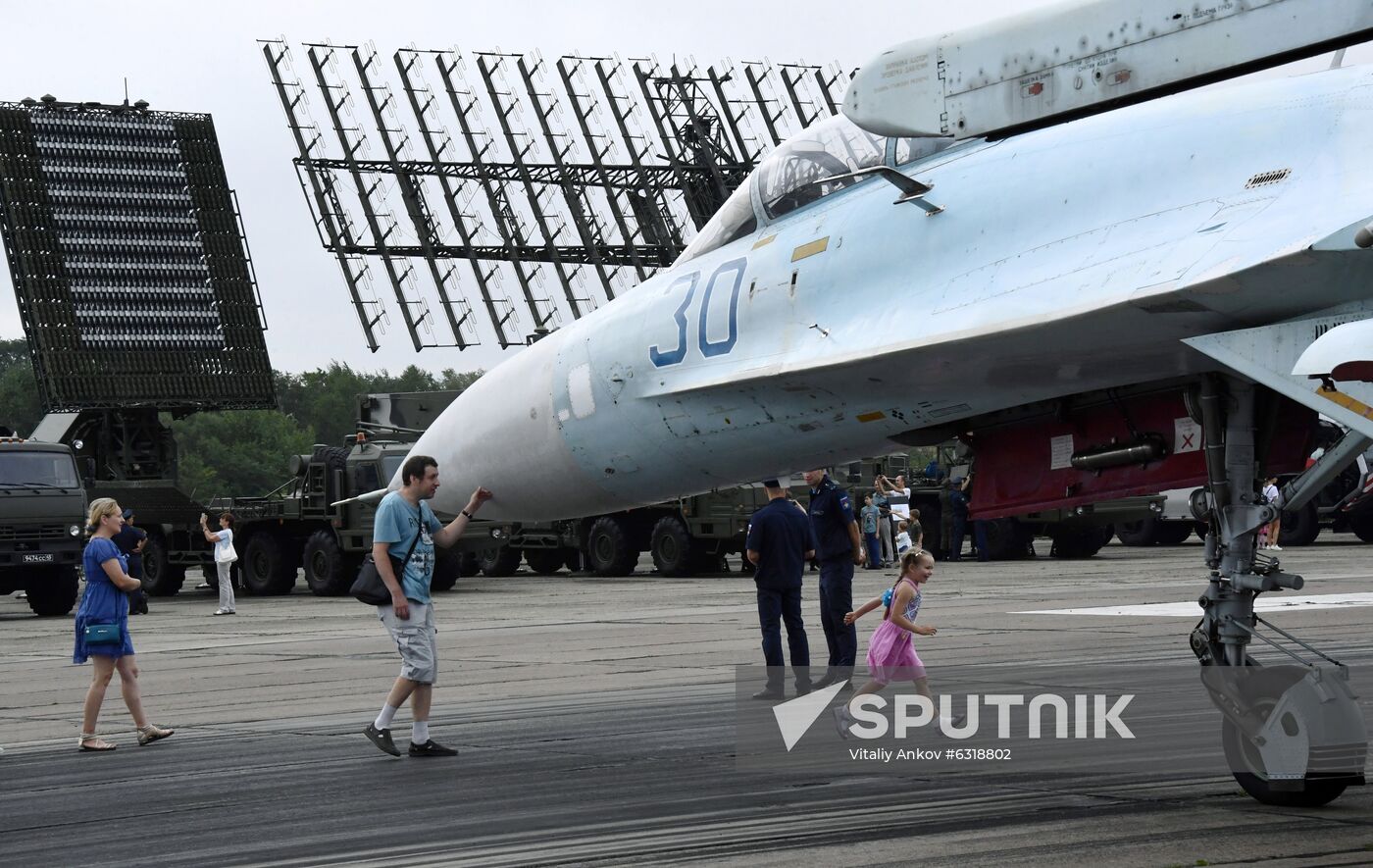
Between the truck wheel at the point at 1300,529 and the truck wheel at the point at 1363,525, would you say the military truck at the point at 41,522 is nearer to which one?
the truck wheel at the point at 1300,529

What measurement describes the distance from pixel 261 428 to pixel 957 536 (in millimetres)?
71215

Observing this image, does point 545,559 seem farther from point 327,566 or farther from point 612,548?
point 327,566

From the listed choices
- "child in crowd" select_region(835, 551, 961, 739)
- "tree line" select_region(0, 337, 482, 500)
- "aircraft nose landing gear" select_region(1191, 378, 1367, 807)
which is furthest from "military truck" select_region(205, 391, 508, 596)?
"tree line" select_region(0, 337, 482, 500)

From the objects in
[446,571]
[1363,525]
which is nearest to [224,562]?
[446,571]

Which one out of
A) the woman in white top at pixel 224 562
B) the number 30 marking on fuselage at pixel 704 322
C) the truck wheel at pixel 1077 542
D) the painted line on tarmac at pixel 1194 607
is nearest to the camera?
the number 30 marking on fuselage at pixel 704 322

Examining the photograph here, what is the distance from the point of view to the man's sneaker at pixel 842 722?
9.28m

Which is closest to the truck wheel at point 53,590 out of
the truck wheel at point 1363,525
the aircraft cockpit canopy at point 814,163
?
the aircraft cockpit canopy at point 814,163

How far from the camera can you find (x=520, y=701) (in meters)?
11.6

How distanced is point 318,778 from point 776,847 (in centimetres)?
305

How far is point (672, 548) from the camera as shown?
2836 cm

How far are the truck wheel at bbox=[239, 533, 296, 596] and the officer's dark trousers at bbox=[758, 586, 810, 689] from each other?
17355mm

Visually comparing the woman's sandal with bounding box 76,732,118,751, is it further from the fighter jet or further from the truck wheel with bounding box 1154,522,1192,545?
the truck wheel with bounding box 1154,522,1192,545

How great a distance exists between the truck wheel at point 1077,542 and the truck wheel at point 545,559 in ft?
29.7

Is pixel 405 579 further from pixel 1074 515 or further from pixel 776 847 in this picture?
pixel 1074 515
